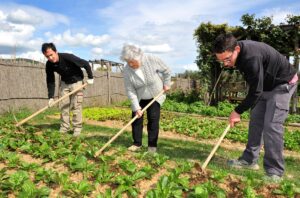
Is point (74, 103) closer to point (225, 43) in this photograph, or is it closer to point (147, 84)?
point (147, 84)

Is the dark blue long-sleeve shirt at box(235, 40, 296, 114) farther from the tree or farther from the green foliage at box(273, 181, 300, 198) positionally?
the tree

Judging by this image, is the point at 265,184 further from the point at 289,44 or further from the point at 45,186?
the point at 289,44

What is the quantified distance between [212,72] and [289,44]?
128 inches

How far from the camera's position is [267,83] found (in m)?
4.29

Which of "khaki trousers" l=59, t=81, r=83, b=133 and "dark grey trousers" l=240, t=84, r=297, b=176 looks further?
"khaki trousers" l=59, t=81, r=83, b=133

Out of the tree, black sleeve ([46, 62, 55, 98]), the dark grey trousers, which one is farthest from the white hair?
the tree

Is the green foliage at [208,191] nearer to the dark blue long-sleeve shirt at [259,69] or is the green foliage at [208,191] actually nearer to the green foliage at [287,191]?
the green foliage at [287,191]

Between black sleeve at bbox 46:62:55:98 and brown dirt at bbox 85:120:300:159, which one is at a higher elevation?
black sleeve at bbox 46:62:55:98

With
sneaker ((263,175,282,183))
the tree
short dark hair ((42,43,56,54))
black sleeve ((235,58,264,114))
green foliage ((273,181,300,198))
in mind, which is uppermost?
the tree

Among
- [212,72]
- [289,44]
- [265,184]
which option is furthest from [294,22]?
[265,184]

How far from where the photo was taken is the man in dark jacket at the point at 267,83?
3.91 metres

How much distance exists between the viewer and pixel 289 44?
1250 centimetres

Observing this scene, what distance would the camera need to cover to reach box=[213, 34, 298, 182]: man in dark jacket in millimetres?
3910

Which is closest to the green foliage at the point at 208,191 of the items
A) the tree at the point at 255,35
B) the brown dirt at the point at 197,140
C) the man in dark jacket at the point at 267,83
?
the man in dark jacket at the point at 267,83
